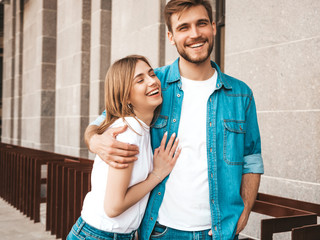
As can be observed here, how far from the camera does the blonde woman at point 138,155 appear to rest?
6.58 ft

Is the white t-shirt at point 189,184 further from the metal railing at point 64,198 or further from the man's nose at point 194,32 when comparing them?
the metal railing at point 64,198

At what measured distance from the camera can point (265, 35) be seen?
14.9 feet

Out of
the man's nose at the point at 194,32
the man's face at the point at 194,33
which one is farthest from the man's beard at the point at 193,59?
the man's nose at the point at 194,32

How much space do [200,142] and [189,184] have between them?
Result: 235 mm

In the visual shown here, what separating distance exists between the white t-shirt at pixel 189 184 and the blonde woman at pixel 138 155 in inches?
2.6

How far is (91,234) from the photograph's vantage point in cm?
205

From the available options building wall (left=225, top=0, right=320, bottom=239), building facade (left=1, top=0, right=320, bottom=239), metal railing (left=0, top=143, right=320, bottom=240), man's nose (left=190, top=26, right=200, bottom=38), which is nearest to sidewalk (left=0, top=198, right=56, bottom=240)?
metal railing (left=0, top=143, right=320, bottom=240)

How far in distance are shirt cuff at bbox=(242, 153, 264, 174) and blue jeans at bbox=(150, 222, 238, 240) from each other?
419 millimetres

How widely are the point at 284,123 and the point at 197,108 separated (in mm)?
2435

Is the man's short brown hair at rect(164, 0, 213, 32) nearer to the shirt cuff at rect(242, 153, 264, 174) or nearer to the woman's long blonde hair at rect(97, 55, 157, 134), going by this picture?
the woman's long blonde hair at rect(97, 55, 157, 134)

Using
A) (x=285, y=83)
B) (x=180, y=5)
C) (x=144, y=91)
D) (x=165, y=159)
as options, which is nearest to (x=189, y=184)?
(x=165, y=159)

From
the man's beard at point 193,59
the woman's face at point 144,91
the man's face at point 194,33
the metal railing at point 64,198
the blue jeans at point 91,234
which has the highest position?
the man's face at point 194,33

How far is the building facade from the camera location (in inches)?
162

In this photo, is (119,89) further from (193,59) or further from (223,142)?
(223,142)
